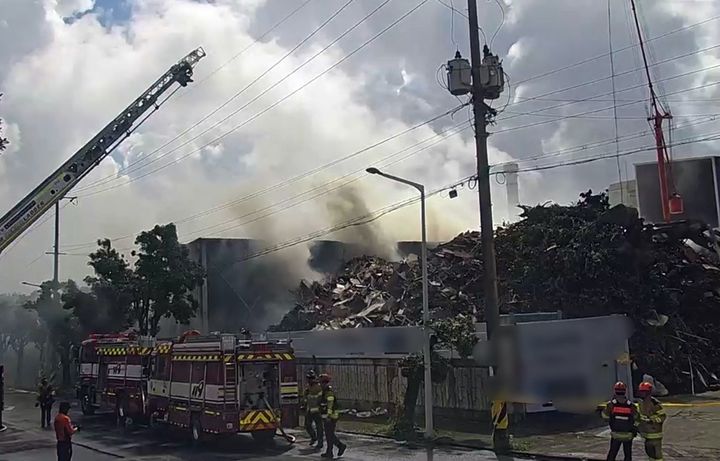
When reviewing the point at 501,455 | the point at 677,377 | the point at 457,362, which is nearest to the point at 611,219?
the point at 677,377

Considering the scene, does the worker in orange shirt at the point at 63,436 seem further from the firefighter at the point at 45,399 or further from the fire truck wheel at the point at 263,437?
the firefighter at the point at 45,399

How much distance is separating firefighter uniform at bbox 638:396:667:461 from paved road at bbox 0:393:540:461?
17.6ft

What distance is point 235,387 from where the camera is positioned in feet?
66.3

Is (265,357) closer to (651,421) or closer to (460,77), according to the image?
(460,77)

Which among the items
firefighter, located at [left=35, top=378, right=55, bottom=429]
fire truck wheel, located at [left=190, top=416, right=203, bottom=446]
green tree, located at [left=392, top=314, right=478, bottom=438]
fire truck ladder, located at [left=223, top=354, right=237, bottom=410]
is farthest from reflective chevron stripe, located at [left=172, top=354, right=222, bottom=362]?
firefighter, located at [left=35, top=378, right=55, bottom=429]

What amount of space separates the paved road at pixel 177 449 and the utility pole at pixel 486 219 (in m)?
0.85

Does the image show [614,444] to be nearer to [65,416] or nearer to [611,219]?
[65,416]

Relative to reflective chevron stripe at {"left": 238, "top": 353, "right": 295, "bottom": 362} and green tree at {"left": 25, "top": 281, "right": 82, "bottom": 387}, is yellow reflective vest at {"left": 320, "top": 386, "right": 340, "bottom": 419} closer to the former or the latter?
reflective chevron stripe at {"left": 238, "top": 353, "right": 295, "bottom": 362}

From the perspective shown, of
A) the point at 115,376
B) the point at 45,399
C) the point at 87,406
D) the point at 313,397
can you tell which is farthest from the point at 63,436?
the point at 87,406

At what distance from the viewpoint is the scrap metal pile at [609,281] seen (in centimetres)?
2689

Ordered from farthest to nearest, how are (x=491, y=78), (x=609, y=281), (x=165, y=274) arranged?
(x=165, y=274)
(x=609, y=281)
(x=491, y=78)

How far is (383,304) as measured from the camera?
37.3 meters

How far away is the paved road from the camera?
61.0ft

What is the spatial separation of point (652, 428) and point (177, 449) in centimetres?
1252
